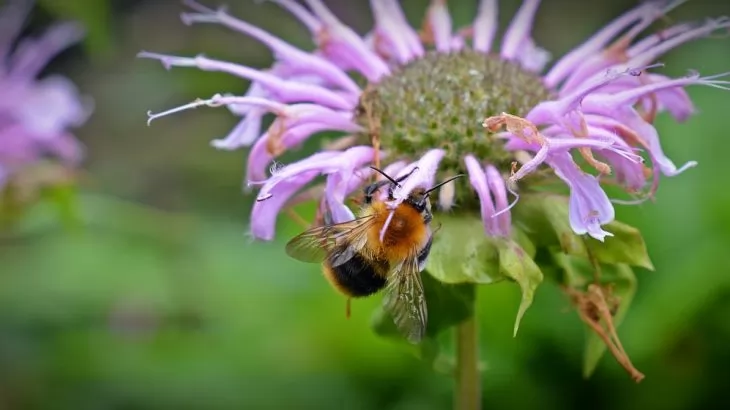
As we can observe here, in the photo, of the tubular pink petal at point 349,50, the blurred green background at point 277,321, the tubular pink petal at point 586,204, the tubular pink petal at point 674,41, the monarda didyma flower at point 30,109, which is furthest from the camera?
the monarda didyma flower at point 30,109

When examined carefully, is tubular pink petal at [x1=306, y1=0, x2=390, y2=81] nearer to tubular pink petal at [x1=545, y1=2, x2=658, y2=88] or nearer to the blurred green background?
tubular pink petal at [x1=545, y1=2, x2=658, y2=88]

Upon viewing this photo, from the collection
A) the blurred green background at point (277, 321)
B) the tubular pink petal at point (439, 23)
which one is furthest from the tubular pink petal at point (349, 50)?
the blurred green background at point (277, 321)

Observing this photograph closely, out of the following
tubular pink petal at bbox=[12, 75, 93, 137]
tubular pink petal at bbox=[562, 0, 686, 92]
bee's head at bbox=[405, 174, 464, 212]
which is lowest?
bee's head at bbox=[405, 174, 464, 212]

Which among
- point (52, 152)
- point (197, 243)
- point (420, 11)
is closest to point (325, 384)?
point (197, 243)

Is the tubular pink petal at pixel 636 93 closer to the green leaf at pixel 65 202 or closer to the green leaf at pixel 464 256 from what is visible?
the green leaf at pixel 464 256

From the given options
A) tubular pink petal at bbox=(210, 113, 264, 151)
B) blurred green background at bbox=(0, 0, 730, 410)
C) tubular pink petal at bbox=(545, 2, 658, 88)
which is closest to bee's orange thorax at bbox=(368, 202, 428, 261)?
tubular pink petal at bbox=(210, 113, 264, 151)

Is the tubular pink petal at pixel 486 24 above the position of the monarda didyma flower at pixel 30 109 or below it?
below

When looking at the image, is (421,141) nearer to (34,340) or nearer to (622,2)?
(34,340)
